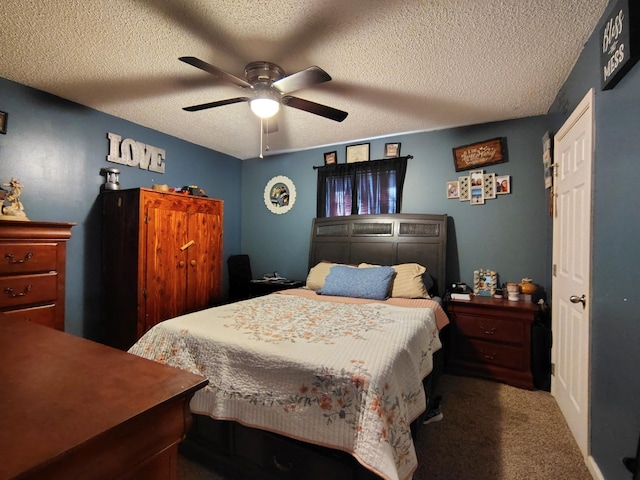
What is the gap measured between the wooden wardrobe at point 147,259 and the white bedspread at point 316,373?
3.65ft

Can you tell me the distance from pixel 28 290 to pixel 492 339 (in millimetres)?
3671

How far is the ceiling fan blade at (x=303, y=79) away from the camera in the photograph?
1803 millimetres

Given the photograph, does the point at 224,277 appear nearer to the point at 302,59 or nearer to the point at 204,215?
the point at 204,215

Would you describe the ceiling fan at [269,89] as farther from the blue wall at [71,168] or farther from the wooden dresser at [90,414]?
the wooden dresser at [90,414]

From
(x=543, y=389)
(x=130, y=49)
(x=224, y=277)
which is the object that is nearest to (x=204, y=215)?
(x=224, y=277)

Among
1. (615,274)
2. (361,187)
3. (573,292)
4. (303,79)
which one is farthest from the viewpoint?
(361,187)

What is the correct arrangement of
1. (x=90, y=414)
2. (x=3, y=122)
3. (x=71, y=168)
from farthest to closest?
(x=71, y=168) < (x=3, y=122) < (x=90, y=414)

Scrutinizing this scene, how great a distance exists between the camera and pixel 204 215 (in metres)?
3.47

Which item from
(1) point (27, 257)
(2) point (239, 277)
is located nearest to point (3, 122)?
(1) point (27, 257)

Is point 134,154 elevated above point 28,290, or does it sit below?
above

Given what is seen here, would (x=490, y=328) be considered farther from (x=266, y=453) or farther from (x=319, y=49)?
(x=319, y=49)

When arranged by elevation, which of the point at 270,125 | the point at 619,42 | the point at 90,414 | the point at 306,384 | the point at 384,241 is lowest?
the point at 306,384

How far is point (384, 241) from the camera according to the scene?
352cm

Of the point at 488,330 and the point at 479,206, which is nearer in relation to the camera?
the point at 488,330
